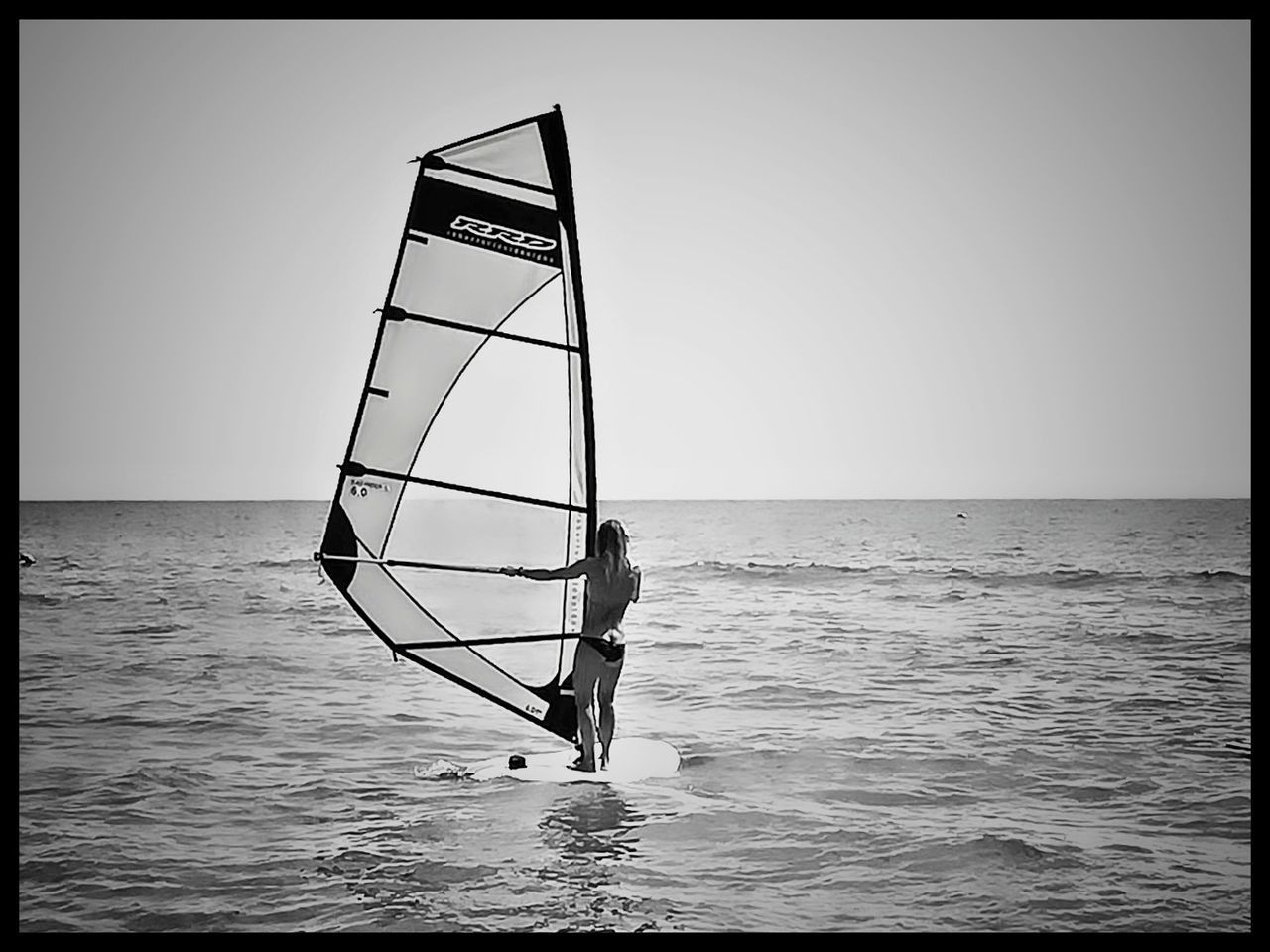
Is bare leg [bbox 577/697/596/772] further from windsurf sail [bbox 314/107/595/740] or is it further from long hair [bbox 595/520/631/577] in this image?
long hair [bbox 595/520/631/577]

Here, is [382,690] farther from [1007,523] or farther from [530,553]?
[1007,523]

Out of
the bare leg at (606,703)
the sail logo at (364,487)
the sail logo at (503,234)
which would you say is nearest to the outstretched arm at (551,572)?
the bare leg at (606,703)

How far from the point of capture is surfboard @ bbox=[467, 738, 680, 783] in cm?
535

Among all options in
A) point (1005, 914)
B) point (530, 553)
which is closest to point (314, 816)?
point (530, 553)

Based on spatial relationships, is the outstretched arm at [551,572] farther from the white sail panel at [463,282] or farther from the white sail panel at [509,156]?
the white sail panel at [509,156]

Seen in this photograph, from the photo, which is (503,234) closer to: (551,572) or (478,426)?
(478,426)

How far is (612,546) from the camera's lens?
16.0ft

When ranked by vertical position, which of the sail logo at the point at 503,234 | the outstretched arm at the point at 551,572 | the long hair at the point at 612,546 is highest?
the sail logo at the point at 503,234

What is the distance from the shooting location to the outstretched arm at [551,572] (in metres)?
4.59

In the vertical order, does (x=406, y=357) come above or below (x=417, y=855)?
above

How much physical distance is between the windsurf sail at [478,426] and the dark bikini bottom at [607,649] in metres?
0.25
